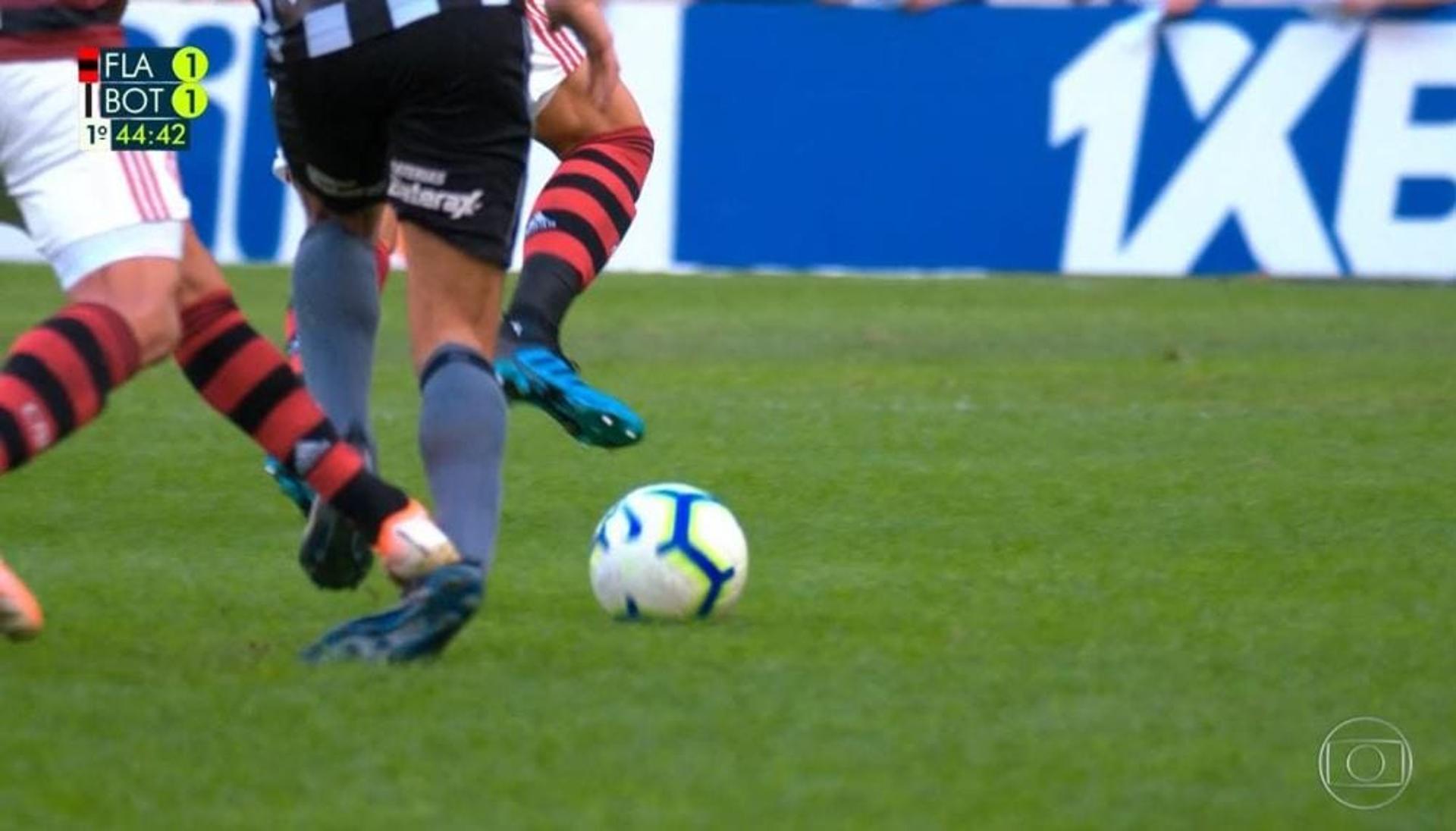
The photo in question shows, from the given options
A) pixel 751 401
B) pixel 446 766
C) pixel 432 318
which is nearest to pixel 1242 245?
pixel 751 401

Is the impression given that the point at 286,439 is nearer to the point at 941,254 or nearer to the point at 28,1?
the point at 28,1

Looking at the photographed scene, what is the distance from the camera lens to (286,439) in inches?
166

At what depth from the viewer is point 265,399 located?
4.21m

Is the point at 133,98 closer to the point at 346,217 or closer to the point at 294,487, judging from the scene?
the point at 346,217

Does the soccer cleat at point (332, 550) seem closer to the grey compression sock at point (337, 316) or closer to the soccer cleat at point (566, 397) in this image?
the grey compression sock at point (337, 316)

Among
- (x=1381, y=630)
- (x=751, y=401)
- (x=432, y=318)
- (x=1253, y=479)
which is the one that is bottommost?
(x=751, y=401)

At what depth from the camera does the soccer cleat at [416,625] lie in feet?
12.8

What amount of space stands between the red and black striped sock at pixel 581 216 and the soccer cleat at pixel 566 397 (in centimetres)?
26

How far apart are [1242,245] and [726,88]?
257cm

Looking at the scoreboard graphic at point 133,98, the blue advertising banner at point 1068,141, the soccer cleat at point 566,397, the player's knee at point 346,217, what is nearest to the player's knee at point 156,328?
the scoreboard graphic at point 133,98

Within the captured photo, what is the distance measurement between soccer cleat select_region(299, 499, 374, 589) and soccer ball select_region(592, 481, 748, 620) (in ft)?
1.32

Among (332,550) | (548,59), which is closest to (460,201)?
(332,550)

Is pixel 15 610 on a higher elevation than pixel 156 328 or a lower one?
lower

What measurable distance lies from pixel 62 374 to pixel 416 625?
0.65 metres
